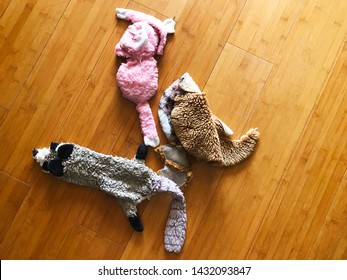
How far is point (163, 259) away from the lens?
1.45 meters

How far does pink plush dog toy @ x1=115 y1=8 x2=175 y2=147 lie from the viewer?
1.42 m

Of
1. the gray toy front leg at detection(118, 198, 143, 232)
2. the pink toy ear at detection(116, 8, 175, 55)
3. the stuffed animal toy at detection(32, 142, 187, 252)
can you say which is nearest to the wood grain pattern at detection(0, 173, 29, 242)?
the stuffed animal toy at detection(32, 142, 187, 252)

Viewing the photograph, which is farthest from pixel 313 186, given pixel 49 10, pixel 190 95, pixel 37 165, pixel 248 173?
pixel 49 10

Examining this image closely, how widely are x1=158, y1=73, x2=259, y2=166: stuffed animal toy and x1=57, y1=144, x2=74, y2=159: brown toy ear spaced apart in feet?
1.01

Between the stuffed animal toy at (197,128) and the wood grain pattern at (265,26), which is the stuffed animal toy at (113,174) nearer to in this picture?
the stuffed animal toy at (197,128)

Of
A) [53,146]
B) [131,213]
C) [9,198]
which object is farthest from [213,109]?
[9,198]

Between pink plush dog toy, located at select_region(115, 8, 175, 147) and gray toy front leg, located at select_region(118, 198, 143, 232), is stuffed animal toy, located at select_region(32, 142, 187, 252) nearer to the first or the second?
gray toy front leg, located at select_region(118, 198, 143, 232)

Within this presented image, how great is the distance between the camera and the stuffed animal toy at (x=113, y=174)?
1.41 meters

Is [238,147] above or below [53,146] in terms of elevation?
above

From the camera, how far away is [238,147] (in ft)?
4.78

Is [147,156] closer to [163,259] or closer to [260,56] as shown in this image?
[163,259]

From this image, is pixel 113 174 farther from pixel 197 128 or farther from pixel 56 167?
pixel 197 128

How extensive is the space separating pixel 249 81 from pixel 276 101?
0.11 metres

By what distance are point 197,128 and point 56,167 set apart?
47cm
